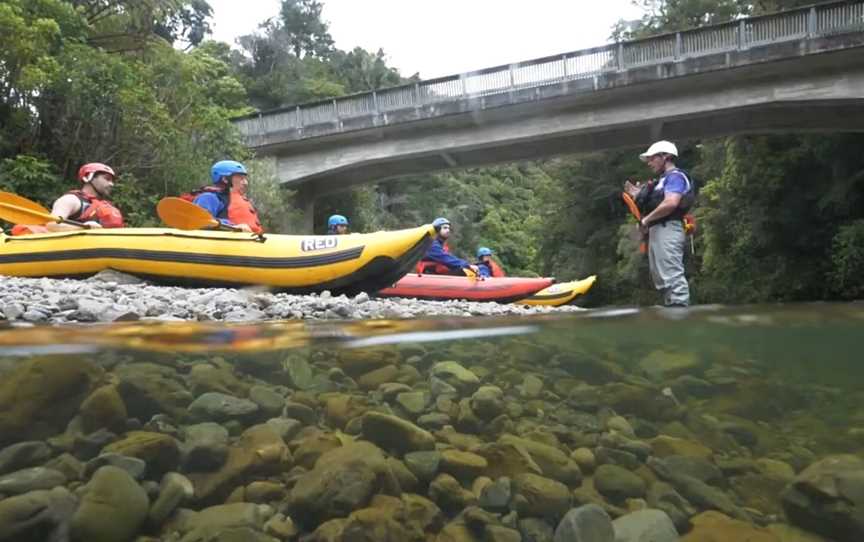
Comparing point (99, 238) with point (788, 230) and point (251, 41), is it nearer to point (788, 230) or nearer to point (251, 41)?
point (788, 230)

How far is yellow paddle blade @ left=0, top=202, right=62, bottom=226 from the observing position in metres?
7.26

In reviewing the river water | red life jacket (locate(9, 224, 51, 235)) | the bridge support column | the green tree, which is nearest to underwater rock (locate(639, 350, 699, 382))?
the river water

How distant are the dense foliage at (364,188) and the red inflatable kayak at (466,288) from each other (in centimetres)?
608

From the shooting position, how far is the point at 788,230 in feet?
56.8

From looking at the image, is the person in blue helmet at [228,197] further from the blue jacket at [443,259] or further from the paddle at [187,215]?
the blue jacket at [443,259]

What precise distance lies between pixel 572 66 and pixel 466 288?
404 inches

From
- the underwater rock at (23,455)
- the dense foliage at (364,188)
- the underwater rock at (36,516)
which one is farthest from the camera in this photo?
the dense foliage at (364,188)

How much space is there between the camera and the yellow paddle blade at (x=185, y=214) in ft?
22.2

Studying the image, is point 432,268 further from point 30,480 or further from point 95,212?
point 30,480

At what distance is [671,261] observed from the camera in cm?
570

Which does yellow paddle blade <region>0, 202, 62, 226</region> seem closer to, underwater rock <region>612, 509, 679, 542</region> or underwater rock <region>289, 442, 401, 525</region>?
underwater rock <region>289, 442, 401, 525</region>

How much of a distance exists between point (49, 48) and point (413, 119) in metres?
9.99

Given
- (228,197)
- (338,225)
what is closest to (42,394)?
(228,197)

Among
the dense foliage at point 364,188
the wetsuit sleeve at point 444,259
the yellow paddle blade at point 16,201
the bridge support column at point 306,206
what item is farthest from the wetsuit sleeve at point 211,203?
the bridge support column at point 306,206
